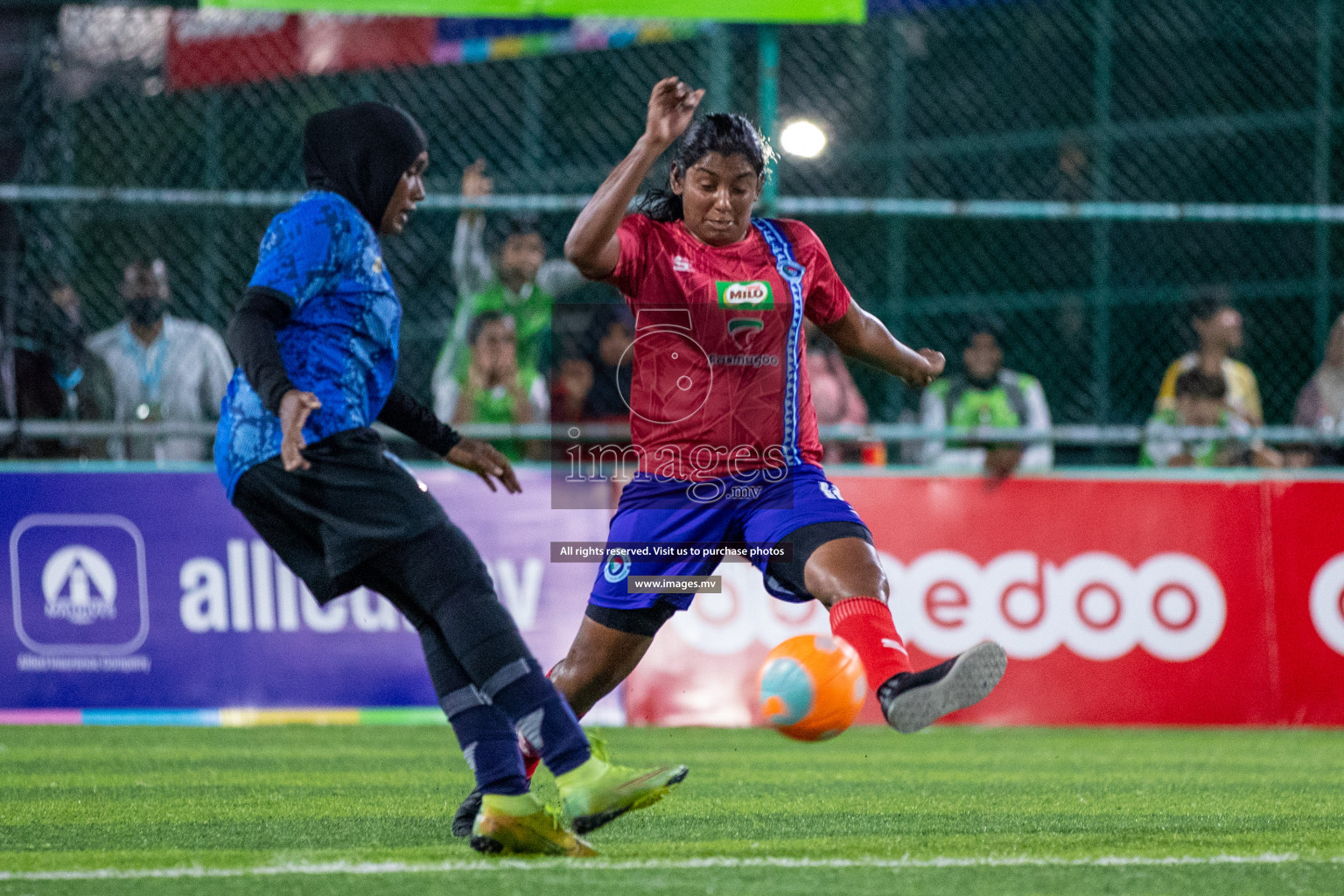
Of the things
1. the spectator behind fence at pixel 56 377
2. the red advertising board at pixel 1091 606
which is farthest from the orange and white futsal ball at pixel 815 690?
the spectator behind fence at pixel 56 377

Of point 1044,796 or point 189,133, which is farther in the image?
point 189,133

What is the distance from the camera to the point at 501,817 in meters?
4.07

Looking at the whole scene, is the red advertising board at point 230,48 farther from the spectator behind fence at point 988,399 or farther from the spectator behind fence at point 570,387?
the spectator behind fence at point 988,399

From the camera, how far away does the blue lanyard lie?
884 centimetres

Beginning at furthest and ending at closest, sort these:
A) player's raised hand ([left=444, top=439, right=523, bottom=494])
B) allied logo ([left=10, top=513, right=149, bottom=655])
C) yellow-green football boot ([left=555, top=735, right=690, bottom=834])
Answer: allied logo ([left=10, top=513, right=149, bottom=655])
player's raised hand ([left=444, top=439, right=523, bottom=494])
yellow-green football boot ([left=555, top=735, right=690, bottom=834])

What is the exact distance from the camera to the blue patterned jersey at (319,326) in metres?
4.08

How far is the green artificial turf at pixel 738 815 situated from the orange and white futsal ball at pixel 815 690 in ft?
1.06

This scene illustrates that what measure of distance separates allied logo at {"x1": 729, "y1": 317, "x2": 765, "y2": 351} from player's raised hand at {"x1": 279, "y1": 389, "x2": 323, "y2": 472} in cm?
143

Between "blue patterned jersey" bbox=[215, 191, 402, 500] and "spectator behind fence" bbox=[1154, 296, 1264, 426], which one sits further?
"spectator behind fence" bbox=[1154, 296, 1264, 426]

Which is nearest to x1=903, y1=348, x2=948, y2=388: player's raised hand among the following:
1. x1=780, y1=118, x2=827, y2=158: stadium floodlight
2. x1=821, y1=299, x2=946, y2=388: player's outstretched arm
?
x1=821, y1=299, x2=946, y2=388: player's outstretched arm

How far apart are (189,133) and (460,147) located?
4.51 metres

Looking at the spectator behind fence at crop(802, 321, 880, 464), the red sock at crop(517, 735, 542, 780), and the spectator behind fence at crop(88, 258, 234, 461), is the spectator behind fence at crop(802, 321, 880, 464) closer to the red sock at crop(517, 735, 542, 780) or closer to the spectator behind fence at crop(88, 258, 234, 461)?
the spectator behind fence at crop(88, 258, 234, 461)

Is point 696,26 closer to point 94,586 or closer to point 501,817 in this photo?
point 94,586

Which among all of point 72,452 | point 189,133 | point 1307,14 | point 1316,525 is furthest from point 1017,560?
point 1307,14
